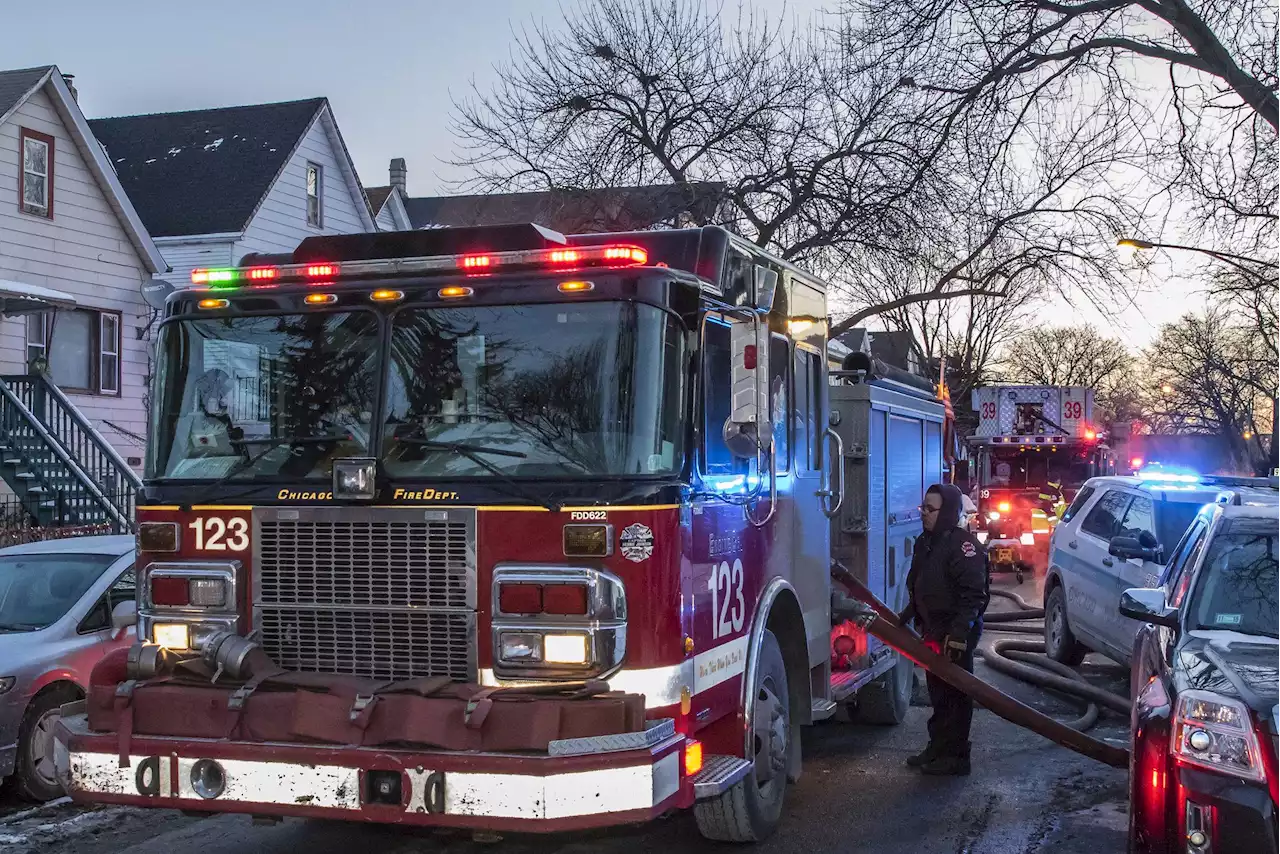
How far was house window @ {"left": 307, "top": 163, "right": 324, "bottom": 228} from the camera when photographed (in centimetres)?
2708

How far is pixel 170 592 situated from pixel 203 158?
76.5 feet

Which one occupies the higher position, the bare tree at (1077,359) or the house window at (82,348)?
the bare tree at (1077,359)

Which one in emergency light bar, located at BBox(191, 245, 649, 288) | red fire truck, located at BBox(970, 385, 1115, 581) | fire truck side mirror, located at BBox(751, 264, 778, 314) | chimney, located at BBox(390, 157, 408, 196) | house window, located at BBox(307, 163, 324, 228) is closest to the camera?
emergency light bar, located at BBox(191, 245, 649, 288)

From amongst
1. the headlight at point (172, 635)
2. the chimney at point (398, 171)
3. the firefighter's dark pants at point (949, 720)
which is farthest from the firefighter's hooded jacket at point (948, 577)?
the chimney at point (398, 171)

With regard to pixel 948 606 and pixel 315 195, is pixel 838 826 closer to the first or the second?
pixel 948 606

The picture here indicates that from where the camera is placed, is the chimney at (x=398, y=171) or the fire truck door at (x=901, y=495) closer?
the fire truck door at (x=901, y=495)

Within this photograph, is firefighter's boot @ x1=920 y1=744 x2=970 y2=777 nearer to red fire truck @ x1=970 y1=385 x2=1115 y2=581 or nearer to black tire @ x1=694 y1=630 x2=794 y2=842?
black tire @ x1=694 y1=630 x2=794 y2=842

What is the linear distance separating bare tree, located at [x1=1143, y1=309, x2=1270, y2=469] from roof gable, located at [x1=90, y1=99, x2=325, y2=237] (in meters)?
44.0

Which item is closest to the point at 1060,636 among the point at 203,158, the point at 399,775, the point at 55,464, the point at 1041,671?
A: the point at 1041,671

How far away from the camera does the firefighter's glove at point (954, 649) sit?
8.20 metres

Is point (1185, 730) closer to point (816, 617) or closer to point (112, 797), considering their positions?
point (816, 617)

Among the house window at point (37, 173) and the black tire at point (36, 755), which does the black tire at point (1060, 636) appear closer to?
the black tire at point (36, 755)

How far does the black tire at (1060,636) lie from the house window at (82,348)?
48.1 feet

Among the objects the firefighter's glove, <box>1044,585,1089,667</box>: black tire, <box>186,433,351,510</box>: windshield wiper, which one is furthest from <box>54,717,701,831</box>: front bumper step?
<box>1044,585,1089,667</box>: black tire
